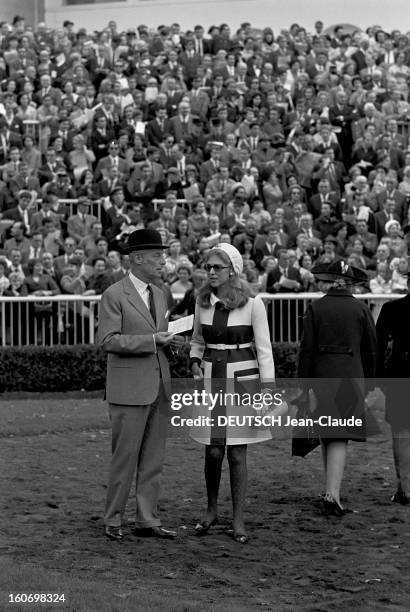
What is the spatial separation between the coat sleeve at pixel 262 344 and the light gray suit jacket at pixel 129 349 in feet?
2.05

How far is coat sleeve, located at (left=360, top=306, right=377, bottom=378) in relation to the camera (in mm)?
9539

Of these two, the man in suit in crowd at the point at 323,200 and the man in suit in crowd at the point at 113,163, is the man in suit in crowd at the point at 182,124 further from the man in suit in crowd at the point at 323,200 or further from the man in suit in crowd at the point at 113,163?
the man in suit in crowd at the point at 323,200

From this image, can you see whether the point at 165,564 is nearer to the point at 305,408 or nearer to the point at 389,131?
the point at 305,408

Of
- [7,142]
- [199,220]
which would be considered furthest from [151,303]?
[7,142]

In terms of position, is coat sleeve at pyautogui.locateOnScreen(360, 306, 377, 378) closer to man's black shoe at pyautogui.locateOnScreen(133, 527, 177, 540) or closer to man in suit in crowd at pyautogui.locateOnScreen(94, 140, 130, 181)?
man's black shoe at pyautogui.locateOnScreen(133, 527, 177, 540)

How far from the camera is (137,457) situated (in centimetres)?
861

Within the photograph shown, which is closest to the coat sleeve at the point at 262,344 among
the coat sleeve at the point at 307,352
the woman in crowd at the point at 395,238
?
the coat sleeve at the point at 307,352

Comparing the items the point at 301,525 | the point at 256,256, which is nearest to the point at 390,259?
the point at 256,256

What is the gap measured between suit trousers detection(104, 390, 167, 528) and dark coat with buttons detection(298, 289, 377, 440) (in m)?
1.31

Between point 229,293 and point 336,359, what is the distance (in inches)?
46.3

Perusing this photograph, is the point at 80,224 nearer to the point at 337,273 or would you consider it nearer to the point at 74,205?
the point at 74,205

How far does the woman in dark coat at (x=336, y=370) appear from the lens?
9.35m

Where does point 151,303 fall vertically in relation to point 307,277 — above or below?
above

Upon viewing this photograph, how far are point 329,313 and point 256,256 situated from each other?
374 inches
